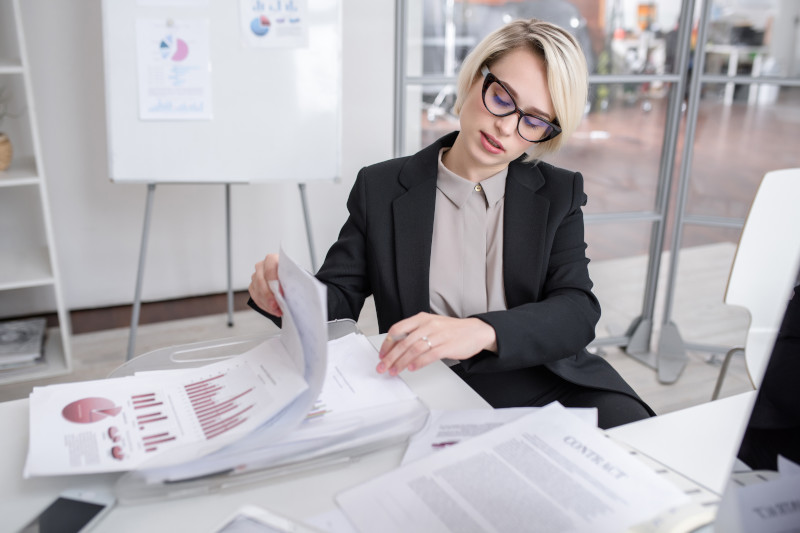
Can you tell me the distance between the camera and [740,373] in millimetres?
2602

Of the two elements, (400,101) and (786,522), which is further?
(400,101)

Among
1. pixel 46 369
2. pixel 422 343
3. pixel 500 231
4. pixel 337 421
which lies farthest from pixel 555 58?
pixel 46 369

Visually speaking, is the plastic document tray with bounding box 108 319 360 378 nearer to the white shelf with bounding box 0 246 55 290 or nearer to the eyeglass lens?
the eyeglass lens

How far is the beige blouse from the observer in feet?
4.03

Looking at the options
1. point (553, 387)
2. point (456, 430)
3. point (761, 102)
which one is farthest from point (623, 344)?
point (456, 430)

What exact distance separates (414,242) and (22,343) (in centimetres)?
195

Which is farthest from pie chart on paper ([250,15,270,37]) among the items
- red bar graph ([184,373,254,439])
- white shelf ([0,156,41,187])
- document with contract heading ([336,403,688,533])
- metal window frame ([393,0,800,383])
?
A: document with contract heading ([336,403,688,533])

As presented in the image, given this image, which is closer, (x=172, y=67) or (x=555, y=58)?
(x=555, y=58)

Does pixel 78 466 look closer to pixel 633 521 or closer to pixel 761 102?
pixel 633 521

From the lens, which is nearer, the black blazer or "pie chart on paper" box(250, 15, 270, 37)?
the black blazer

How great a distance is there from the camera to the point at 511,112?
1.14 m

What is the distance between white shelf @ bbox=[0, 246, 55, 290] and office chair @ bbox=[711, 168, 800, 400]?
219cm

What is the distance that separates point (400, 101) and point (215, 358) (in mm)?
1556

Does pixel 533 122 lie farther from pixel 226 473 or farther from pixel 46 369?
pixel 46 369
